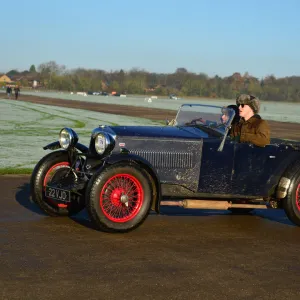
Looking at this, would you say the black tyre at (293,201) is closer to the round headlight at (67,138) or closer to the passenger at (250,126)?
the passenger at (250,126)

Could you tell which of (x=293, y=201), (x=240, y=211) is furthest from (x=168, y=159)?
(x=240, y=211)

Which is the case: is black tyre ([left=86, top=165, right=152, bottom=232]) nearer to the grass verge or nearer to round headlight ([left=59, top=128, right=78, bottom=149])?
round headlight ([left=59, top=128, right=78, bottom=149])

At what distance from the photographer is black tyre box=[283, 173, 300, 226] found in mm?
7320

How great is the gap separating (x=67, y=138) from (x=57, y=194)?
0.90 metres

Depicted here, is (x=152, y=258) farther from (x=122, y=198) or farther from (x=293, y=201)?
(x=293, y=201)

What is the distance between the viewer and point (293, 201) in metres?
7.35

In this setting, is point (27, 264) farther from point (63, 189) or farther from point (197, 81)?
point (197, 81)

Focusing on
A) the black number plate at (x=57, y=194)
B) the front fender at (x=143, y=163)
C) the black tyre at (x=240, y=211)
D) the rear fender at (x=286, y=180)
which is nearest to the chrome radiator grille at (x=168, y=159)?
the front fender at (x=143, y=163)

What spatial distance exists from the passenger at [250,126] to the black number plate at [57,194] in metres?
2.21

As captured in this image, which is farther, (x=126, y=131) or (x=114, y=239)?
(x=126, y=131)

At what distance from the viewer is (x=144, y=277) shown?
4973mm

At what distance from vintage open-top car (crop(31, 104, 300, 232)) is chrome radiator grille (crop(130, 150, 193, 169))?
0.01m

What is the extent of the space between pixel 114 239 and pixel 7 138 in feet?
43.7

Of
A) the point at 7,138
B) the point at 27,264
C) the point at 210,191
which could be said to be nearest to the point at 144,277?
the point at 27,264
